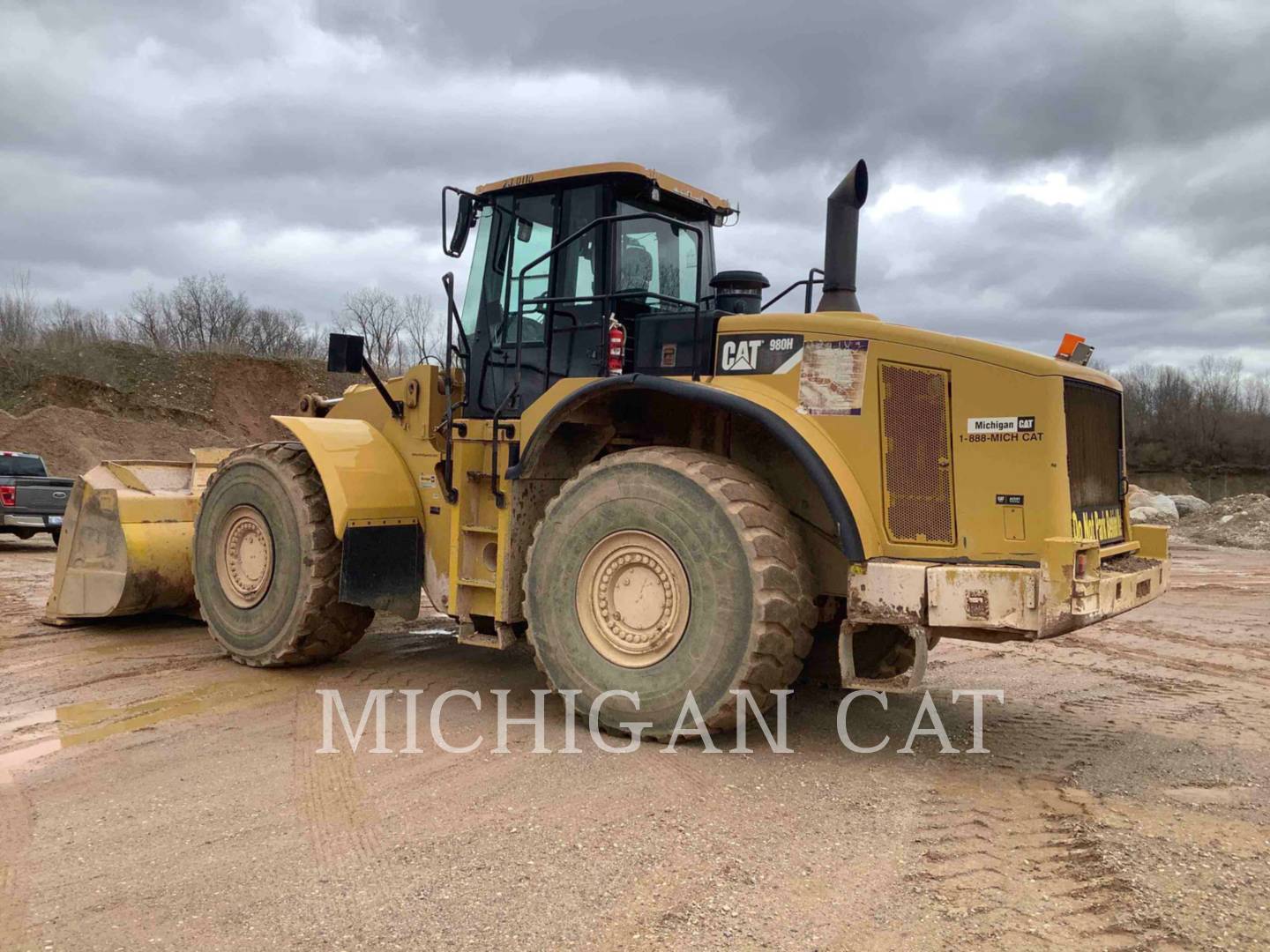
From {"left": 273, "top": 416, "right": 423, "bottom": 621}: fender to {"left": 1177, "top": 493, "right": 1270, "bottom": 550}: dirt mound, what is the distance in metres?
19.2

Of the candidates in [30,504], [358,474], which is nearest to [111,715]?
[358,474]

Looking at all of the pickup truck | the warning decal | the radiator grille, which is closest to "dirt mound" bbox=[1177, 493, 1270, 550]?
the radiator grille

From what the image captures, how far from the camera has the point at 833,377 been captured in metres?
4.92

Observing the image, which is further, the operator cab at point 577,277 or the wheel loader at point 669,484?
the operator cab at point 577,277

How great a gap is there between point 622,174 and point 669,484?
212 cm

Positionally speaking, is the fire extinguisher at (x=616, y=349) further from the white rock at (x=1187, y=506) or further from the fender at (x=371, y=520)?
the white rock at (x=1187, y=506)

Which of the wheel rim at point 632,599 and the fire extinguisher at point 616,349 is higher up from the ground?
the fire extinguisher at point 616,349

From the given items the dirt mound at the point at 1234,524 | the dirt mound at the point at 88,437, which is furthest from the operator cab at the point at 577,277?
the dirt mound at the point at 88,437

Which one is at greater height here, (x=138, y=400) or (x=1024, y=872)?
(x=138, y=400)

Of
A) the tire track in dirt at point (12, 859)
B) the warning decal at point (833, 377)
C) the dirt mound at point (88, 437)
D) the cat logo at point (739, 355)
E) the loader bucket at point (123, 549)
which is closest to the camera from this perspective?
the tire track in dirt at point (12, 859)

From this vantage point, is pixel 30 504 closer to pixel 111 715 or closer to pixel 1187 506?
pixel 111 715

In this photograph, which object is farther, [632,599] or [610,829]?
[632,599]

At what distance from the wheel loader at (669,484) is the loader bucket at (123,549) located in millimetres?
938

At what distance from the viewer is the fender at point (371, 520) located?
6.25 metres
